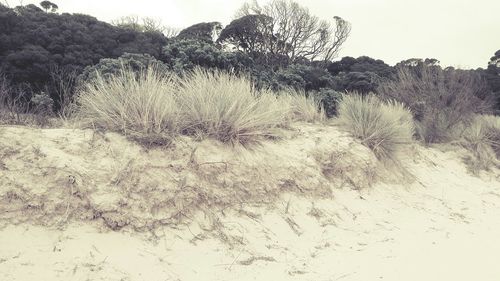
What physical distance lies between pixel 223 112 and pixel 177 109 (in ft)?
2.08

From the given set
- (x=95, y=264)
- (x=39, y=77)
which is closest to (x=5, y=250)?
(x=95, y=264)

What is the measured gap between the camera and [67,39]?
504 inches

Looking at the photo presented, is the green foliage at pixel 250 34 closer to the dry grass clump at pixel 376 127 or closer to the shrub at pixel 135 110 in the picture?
the dry grass clump at pixel 376 127

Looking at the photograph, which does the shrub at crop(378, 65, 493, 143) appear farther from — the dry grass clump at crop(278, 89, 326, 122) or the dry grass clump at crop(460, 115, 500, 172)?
the dry grass clump at crop(278, 89, 326, 122)

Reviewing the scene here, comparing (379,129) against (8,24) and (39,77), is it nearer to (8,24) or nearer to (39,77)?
(39,77)

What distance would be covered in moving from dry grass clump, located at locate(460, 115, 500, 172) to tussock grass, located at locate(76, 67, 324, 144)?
20.7 ft

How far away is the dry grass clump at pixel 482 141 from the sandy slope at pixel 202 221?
4.30 meters

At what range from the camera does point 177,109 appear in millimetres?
5395

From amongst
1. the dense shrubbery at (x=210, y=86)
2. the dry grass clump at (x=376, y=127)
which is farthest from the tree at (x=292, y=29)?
the dry grass clump at (x=376, y=127)

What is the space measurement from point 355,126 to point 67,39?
29.3 ft

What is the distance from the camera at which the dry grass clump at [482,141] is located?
10477 millimetres

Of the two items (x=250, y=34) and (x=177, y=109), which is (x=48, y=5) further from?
(x=177, y=109)

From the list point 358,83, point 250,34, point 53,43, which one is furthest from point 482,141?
point 250,34

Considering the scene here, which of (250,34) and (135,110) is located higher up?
(250,34)
